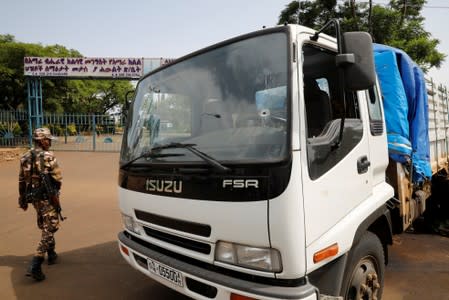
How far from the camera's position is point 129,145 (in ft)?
9.59

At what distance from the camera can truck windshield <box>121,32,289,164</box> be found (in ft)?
6.56

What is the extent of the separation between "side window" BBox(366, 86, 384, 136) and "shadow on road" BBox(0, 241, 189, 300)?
241 centimetres

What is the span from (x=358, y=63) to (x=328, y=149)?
1.77ft

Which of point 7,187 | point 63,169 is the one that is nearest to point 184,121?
point 7,187

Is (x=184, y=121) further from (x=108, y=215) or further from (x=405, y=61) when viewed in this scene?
(x=108, y=215)

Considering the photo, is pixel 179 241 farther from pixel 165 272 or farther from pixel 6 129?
pixel 6 129

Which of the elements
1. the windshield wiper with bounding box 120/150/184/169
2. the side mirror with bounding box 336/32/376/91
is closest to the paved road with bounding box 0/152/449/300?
the windshield wiper with bounding box 120/150/184/169

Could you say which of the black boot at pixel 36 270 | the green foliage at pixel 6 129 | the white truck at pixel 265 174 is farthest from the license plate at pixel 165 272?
the green foliage at pixel 6 129

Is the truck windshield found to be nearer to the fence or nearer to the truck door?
the truck door

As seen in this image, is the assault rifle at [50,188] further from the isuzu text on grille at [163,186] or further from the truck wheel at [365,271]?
the truck wheel at [365,271]

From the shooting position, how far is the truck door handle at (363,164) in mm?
2389

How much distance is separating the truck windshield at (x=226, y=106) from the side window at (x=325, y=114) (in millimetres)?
194

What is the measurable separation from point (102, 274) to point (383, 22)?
17439mm

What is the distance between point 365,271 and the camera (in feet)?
8.19
